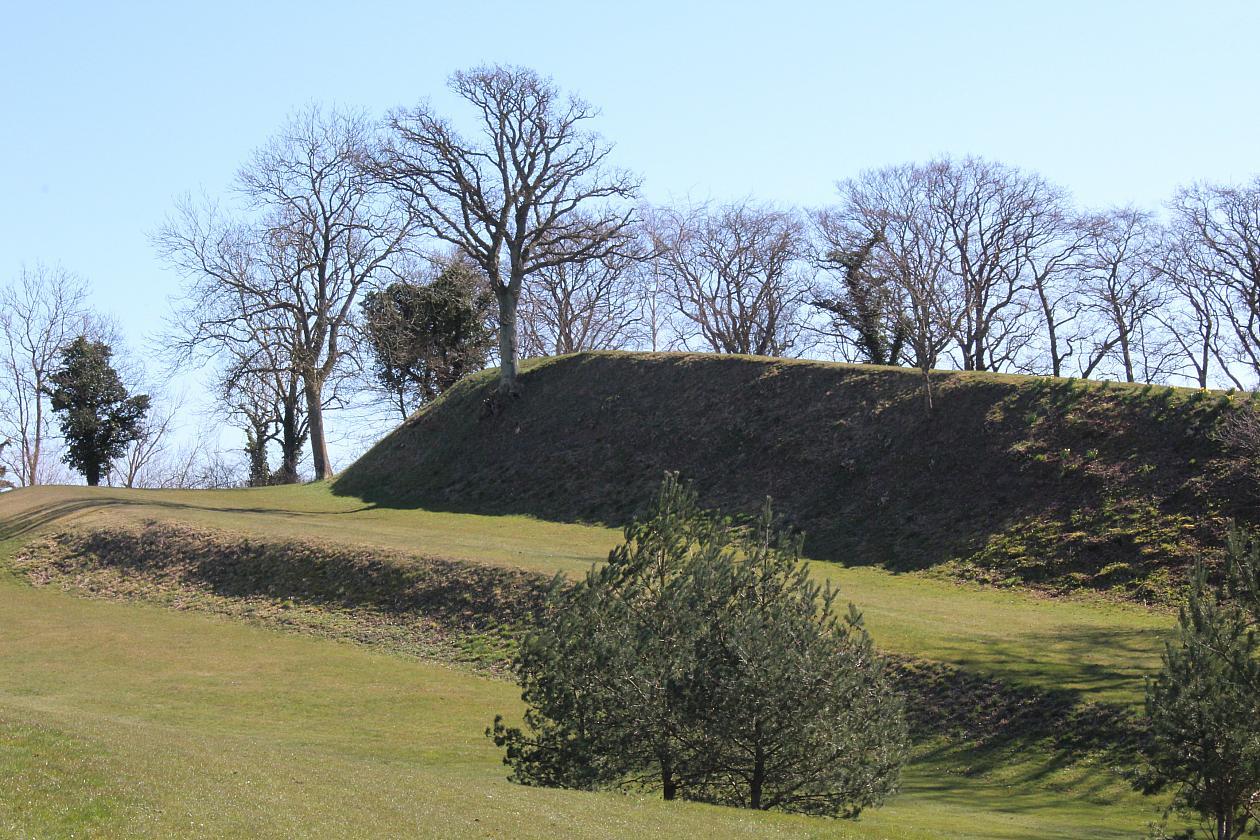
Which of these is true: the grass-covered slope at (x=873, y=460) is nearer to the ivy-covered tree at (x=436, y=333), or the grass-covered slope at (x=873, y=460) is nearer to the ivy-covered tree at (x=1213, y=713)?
the ivy-covered tree at (x=436, y=333)

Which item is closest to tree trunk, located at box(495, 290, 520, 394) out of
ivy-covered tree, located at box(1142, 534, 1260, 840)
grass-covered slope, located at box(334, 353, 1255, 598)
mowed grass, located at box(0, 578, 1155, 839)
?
grass-covered slope, located at box(334, 353, 1255, 598)

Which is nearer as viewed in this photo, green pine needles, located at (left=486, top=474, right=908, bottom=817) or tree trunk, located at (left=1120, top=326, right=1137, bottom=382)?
green pine needles, located at (left=486, top=474, right=908, bottom=817)

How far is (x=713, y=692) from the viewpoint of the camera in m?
13.6

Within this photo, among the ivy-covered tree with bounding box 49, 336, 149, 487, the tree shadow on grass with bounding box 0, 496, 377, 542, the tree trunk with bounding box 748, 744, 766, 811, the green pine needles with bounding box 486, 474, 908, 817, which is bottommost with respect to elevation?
the tree trunk with bounding box 748, 744, 766, 811

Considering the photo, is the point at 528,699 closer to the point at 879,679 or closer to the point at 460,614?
the point at 879,679

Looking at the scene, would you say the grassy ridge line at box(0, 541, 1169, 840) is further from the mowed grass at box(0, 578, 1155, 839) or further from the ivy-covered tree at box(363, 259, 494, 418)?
the ivy-covered tree at box(363, 259, 494, 418)

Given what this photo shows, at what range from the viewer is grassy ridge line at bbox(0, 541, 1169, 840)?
1012 centimetres

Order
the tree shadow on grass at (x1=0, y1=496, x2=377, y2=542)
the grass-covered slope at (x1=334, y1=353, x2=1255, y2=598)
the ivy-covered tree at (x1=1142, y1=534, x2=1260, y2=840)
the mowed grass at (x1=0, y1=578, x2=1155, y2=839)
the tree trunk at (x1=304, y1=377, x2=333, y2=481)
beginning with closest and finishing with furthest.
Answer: the mowed grass at (x1=0, y1=578, x2=1155, y2=839) → the ivy-covered tree at (x1=1142, y1=534, x2=1260, y2=840) → the grass-covered slope at (x1=334, y1=353, x2=1255, y2=598) → the tree shadow on grass at (x1=0, y1=496, x2=377, y2=542) → the tree trunk at (x1=304, y1=377, x2=333, y2=481)

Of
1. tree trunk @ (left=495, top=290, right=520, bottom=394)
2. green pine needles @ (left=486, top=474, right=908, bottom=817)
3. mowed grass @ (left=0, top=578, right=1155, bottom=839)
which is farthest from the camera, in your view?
tree trunk @ (left=495, top=290, right=520, bottom=394)

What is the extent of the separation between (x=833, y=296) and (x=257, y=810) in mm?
59823

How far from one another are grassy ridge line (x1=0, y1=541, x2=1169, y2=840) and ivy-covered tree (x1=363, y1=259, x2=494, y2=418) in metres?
34.4

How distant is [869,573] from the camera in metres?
30.3

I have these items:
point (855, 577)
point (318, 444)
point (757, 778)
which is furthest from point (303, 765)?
point (318, 444)

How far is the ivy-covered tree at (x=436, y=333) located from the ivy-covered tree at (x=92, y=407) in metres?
14.0
